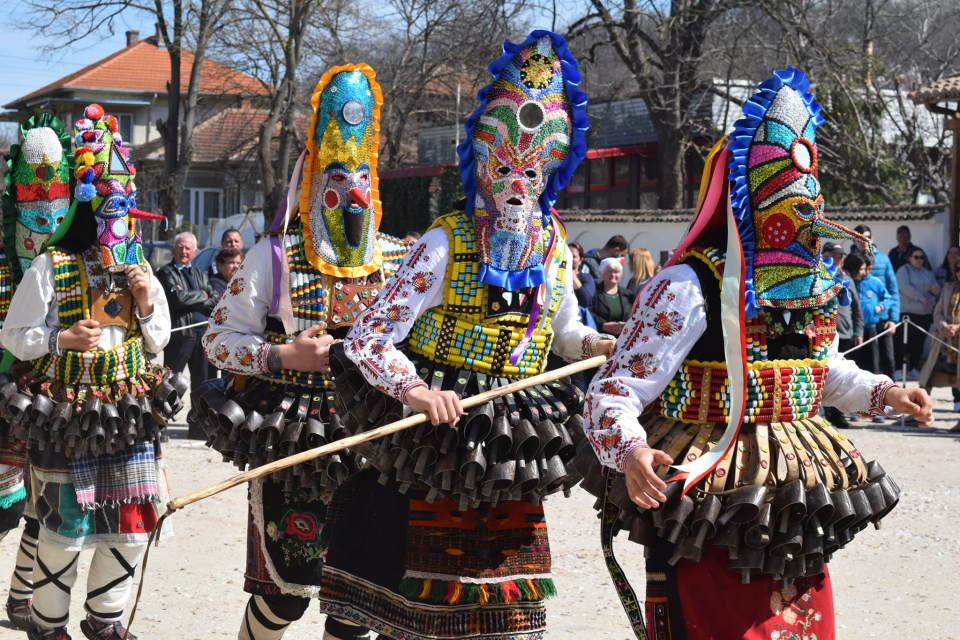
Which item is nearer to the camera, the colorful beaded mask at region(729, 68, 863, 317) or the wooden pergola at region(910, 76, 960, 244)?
the colorful beaded mask at region(729, 68, 863, 317)

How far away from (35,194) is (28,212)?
0.09 m

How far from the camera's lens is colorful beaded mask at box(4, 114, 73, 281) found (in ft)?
16.7

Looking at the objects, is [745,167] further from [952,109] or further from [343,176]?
[952,109]

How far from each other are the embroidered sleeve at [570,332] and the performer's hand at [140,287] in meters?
1.90

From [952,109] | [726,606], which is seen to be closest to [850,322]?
[952,109]

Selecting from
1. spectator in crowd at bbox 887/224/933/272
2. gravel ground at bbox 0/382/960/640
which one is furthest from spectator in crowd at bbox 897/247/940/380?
gravel ground at bbox 0/382/960/640

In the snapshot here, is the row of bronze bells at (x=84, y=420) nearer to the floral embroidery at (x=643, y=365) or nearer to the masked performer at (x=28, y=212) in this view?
the masked performer at (x=28, y=212)

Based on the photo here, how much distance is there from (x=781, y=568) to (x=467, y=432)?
3.23 ft

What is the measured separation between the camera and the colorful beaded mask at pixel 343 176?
13.8 ft

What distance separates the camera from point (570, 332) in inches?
152

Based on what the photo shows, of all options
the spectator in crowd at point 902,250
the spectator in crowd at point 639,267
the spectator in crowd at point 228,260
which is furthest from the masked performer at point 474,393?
the spectator in crowd at point 902,250

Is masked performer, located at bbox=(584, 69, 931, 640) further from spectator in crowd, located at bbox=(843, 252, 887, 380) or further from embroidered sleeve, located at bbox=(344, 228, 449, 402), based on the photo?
Result: spectator in crowd, located at bbox=(843, 252, 887, 380)

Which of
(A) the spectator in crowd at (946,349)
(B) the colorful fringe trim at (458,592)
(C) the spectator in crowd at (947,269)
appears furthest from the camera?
(C) the spectator in crowd at (947,269)

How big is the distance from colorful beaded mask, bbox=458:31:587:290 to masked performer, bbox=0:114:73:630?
7.75ft
